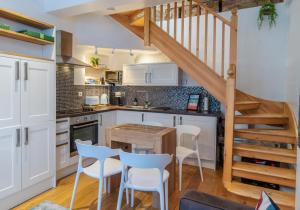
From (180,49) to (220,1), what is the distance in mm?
1838

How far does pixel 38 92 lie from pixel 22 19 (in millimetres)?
947

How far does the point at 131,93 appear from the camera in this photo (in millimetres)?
5168

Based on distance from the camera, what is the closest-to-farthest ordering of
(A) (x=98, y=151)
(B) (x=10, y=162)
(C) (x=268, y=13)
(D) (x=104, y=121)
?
(A) (x=98, y=151) → (B) (x=10, y=162) → (C) (x=268, y=13) → (D) (x=104, y=121)

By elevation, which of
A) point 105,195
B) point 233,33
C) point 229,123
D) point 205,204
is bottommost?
point 105,195

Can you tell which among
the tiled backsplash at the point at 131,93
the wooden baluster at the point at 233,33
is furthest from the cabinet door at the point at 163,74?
the wooden baluster at the point at 233,33

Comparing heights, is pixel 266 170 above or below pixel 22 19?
below

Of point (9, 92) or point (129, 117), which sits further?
point (129, 117)

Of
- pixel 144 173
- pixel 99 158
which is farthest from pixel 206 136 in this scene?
pixel 99 158

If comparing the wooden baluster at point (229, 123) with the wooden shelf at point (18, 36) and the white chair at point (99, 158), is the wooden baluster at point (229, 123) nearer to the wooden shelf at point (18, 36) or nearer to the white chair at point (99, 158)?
the white chair at point (99, 158)

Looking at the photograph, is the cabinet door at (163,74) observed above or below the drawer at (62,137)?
above

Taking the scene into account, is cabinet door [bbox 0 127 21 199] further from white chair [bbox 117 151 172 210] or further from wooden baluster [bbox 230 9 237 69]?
wooden baluster [bbox 230 9 237 69]

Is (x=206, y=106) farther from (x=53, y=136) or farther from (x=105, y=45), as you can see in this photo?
(x=53, y=136)

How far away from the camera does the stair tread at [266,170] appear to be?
8.34 ft

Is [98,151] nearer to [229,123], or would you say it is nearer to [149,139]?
[149,139]
